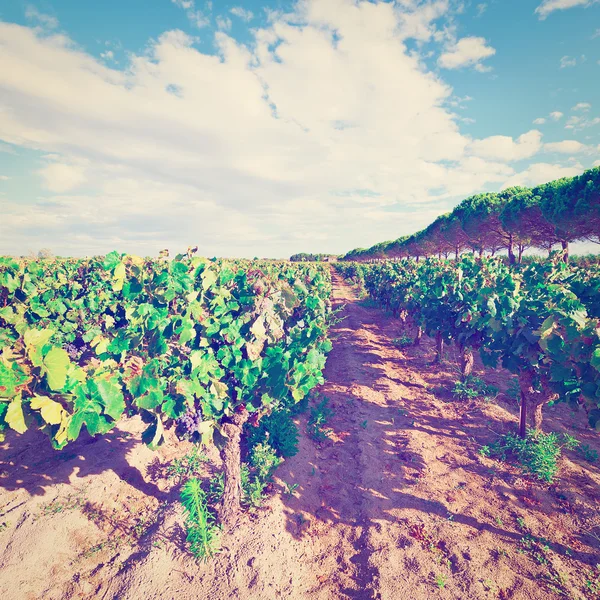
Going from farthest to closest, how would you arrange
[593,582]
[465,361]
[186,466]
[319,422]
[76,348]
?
[465,361]
[76,348]
[319,422]
[186,466]
[593,582]

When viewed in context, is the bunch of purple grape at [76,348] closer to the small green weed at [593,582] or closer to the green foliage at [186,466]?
the green foliage at [186,466]

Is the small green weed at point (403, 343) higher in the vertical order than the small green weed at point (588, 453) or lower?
higher

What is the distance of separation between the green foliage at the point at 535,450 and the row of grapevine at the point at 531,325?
37 cm

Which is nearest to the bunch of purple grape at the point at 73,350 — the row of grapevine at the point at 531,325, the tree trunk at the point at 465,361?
the row of grapevine at the point at 531,325

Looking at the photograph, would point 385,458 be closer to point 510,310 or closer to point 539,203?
point 510,310

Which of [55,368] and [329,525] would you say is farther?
[329,525]

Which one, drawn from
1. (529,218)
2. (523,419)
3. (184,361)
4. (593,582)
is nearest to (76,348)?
(184,361)

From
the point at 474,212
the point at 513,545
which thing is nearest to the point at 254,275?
the point at 513,545

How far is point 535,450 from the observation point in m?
5.63

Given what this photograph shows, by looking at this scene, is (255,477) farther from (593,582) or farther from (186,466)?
(593,582)

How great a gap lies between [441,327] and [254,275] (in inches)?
283

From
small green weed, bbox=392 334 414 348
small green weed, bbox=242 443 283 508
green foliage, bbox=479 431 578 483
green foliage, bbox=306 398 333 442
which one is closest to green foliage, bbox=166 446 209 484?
small green weed, bbox=242 443 283 508

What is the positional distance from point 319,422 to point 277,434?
4.97ft

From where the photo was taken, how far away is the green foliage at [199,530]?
12.6 ft
